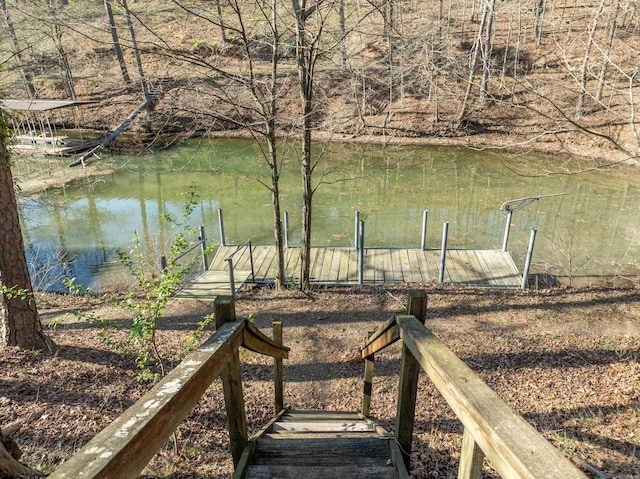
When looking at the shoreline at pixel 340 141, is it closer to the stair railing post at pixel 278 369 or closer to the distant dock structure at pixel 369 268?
the distant dock structure at pixel 369 268

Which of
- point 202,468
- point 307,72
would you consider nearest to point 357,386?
point 202,468

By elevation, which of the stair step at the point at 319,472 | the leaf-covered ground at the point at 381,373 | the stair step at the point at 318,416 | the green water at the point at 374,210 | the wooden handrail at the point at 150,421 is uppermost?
the wooden handrail at the point at 150,421

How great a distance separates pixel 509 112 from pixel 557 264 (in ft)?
57.7

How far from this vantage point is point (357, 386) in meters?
5.31

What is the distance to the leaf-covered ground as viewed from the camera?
3885 mm

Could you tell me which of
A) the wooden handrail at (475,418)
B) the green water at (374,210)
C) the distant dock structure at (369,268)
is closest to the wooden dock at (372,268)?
the distant dock structure at (369,268)

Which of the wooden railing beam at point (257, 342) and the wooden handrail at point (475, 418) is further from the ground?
the wooden handrail at point (475, 418)

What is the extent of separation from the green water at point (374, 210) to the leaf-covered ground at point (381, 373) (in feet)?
8.48

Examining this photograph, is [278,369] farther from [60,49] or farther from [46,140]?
[46,140]

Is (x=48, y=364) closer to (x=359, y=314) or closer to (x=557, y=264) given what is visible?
(x=359, y=314)

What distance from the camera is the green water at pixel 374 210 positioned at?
1073 centimetres

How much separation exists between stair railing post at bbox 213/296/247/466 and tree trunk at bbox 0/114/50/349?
11.6 feet

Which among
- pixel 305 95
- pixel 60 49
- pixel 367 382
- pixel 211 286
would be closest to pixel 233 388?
pixel 367 382

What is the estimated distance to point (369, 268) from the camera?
360 inches
